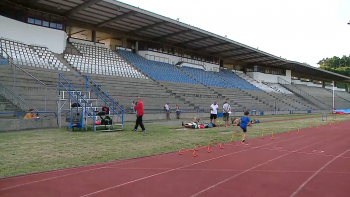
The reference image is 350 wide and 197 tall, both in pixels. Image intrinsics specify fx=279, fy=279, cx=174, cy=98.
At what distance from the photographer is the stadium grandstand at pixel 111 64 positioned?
17250 mm

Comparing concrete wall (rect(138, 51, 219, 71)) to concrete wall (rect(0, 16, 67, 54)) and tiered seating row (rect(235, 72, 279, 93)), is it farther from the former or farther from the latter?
tiered seating row (rect(235, 72, 279, 93))

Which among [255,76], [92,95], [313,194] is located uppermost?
[255,76]

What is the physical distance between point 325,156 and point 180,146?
4.81 m

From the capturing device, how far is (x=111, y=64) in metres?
30.7

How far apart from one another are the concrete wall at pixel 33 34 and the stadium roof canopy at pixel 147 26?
89.2 inches

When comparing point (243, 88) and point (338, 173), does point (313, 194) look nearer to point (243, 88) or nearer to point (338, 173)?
point (338, 173)

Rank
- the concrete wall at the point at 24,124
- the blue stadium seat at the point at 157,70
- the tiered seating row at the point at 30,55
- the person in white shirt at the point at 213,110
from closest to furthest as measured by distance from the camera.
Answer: the concrete wall at the point at 24,124
the person in white shirt at the point at 213,110
the tiered seating row at the point at 30,55
the blue stadium seat at the point at 157,70

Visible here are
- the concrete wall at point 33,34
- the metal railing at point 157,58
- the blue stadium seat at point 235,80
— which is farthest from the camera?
the blue stadium seat at point 235,80

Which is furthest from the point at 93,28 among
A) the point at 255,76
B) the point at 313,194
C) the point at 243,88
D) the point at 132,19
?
the point at 255,76

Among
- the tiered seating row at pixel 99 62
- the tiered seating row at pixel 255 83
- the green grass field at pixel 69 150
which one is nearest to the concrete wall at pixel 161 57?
the tiered seating row at pixel 99 62

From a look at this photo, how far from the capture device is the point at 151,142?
1090cm

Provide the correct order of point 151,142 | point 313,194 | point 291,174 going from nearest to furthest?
1. point 313,194
2. point 291,174
3. point 151,142

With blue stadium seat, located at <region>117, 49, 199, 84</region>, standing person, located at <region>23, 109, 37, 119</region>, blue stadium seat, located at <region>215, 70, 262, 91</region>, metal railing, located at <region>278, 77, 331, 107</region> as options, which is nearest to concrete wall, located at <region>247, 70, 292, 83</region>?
metal railing, located at <region>278, 77, 331, 107</region>

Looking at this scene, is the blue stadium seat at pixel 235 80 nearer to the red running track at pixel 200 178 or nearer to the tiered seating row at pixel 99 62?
the tiered seating row at pixel 99 62
